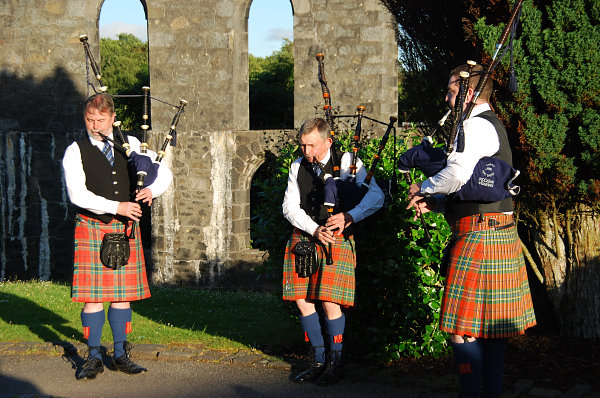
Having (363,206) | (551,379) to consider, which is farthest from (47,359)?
(551,379)

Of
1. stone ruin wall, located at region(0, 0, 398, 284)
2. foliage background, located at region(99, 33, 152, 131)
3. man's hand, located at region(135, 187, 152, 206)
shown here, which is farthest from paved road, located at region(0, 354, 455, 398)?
foliage background, located at region(99, 33, 152, 131)

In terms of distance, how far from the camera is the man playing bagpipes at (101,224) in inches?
192

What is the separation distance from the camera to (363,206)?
15.6 feet

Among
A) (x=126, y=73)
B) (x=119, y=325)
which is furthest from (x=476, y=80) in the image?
(x=126, y=73)

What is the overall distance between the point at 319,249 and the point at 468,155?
1476 mm

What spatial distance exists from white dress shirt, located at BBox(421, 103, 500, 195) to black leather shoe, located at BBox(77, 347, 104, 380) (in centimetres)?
279

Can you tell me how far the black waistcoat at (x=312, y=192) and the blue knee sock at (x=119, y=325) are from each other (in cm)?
156

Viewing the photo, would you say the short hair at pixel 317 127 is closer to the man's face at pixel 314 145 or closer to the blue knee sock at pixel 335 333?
the man's face at pixel 314 145

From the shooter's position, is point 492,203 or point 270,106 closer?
point 492,203

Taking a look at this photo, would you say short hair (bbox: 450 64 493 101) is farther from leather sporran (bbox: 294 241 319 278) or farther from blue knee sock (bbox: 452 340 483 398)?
leather sporran (bbox: 294 241 319 278)

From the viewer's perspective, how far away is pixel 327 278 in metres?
4.76

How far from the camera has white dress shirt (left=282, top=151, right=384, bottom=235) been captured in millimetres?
4742

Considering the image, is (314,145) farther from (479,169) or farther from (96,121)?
(96,121)

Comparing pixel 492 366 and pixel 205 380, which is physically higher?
pixel 492 366
